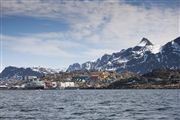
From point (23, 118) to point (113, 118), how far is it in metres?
17.1

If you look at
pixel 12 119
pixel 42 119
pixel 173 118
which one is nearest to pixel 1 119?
pixel 12 119

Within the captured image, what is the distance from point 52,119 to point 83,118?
6211 millimetres

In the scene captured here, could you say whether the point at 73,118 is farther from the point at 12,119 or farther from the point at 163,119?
the point at 163,119

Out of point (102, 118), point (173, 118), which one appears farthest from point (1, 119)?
point (173, 118)

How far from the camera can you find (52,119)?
73.4 meters

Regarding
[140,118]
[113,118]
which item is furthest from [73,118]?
[140,118]

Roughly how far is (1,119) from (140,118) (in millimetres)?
25519

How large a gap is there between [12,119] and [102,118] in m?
16.7

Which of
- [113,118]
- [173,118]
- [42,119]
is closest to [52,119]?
[42,119]

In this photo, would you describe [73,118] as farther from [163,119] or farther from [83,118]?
[163,119]

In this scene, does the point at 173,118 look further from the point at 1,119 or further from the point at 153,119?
the point at 1,119

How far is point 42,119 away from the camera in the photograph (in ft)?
240

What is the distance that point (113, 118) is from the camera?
74.4 meters

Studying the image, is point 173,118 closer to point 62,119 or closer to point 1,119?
point 62,119
